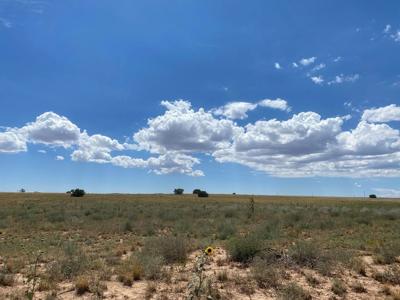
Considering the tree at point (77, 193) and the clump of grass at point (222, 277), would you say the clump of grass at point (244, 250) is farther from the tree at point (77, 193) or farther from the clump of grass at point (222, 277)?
the tree at point (77, 193)

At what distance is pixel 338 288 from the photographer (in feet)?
34.0

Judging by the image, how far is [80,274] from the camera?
1145 centimetres

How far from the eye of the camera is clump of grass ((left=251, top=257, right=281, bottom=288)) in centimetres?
1059

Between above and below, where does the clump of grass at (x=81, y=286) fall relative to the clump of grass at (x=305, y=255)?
below

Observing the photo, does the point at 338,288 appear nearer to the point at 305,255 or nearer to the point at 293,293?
the point at 293,293

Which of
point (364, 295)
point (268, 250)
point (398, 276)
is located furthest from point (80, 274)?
point (398, 276)

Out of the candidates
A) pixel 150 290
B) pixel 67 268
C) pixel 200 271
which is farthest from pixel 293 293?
pixel 67 268

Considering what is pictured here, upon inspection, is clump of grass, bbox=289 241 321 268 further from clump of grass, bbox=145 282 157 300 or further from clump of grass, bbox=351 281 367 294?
clump of grass, bbox=145 282 157 300

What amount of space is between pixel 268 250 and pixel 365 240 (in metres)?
7.03

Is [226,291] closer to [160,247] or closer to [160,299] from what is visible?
[160,299]

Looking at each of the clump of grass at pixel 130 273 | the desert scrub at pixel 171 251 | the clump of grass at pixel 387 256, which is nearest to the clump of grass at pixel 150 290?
the clump of grass at pixel 130 273

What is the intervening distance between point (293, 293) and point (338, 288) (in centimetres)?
151

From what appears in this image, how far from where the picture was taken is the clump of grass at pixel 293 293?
9164 millimetres

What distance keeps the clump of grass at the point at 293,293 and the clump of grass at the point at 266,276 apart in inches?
25.6
